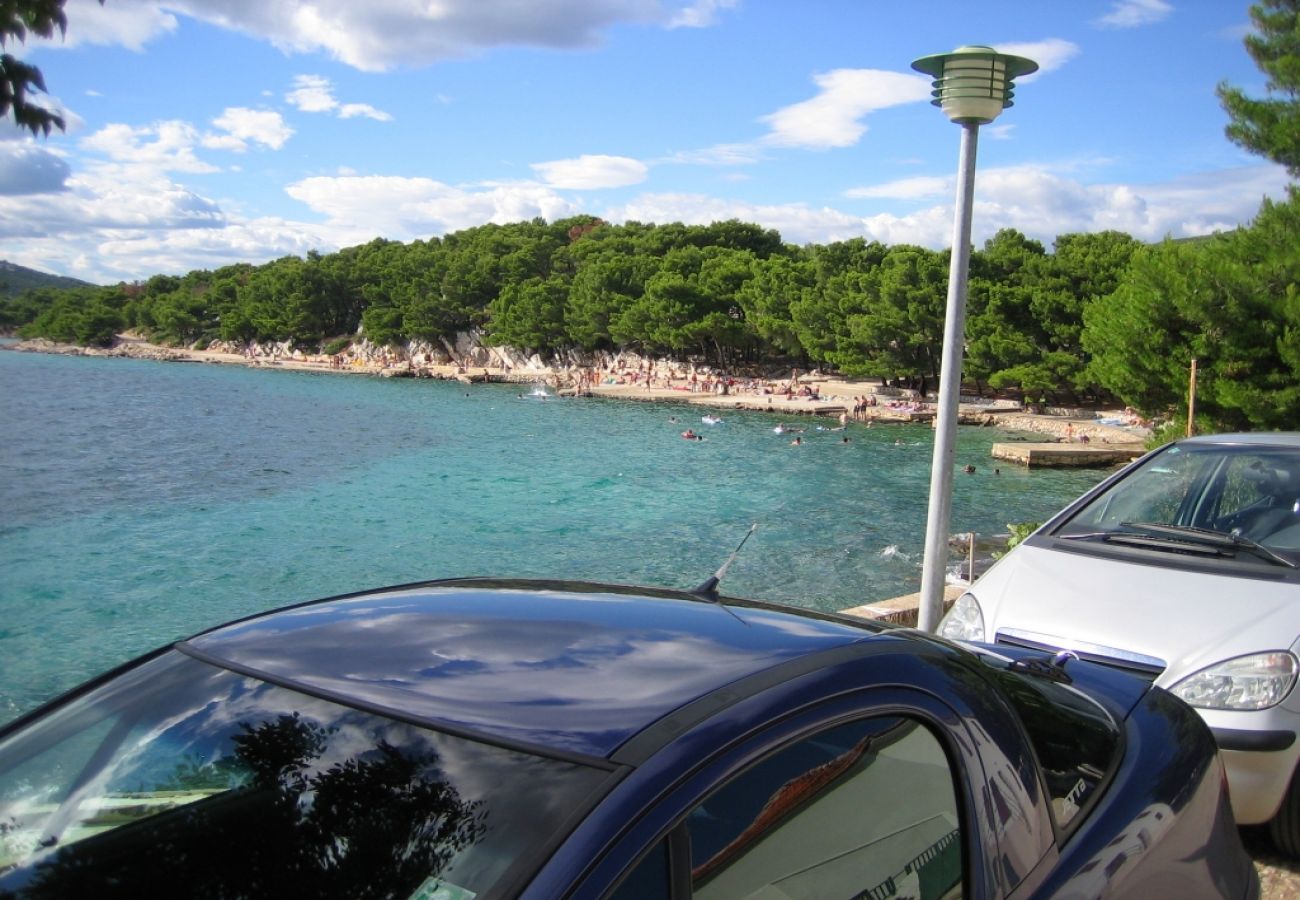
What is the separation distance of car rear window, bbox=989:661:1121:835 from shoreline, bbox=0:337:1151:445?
98.6ft

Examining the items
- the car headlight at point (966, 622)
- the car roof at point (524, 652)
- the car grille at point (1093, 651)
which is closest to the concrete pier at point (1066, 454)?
the car headlight at point (966, 622)

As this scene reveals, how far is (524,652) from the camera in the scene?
194cm

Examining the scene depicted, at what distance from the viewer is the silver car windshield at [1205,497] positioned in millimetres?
4578

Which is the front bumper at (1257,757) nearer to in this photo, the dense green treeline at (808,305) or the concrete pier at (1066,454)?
the dense green treeline at (808,305)

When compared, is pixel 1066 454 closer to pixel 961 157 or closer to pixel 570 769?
pixel 961 157

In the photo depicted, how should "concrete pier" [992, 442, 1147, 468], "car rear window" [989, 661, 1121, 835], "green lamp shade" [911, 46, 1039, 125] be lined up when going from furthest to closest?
"concrete pier" [992, 442, 1147, 468], "green lamp shade" [911, 46, 1039, 125], "car rear window" [989, 661, 1121, 835]

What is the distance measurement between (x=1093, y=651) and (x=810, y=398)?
59913 millimetres

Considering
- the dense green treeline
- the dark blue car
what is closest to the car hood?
the dark blue car

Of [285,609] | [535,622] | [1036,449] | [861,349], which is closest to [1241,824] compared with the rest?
[535,622]

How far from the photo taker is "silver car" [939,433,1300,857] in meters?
3.62

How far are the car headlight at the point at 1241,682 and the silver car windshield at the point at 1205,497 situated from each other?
87 cm

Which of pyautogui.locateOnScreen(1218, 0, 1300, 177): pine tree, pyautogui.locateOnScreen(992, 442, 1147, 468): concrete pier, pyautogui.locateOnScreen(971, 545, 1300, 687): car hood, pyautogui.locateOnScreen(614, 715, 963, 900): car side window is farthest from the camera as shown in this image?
pyautogui.locateOnScreen(992, 442, 1147, 468): concrete pier

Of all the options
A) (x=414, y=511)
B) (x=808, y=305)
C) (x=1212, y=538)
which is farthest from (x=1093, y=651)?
(x=808, y=305)

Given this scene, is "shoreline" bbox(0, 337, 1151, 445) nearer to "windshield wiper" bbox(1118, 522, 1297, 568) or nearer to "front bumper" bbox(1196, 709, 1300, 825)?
"windshield wiper" bbox(1118, 522, 1297, 568)
